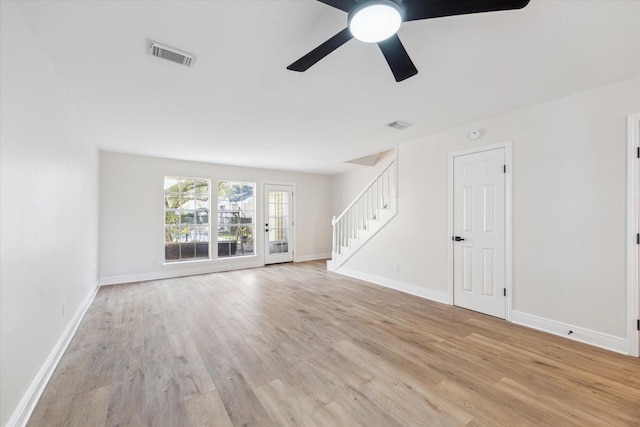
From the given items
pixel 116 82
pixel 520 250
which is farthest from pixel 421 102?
pixel 116 82

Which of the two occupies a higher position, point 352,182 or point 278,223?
point 352,182

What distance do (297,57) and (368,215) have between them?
4600 millimetres

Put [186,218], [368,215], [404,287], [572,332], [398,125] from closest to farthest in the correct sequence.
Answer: [572,332], [398,125], [404,287], [186,218], [368,215]

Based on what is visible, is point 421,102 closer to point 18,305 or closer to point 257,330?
point 257,330

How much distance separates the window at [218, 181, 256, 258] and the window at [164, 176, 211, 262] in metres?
0.33

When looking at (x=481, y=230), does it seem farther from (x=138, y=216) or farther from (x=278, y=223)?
(x=138, y=216)

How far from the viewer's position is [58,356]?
233cm

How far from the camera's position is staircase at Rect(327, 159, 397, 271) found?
4867mm

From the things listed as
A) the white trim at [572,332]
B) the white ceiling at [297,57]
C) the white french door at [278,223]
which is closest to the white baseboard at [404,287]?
the white trim at [572,332]

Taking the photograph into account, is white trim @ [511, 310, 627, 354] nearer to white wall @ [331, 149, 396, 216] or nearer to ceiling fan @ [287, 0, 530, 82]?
ceiling fan @ [287, 0, 530, 82]

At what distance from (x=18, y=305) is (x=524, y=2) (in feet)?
10.6

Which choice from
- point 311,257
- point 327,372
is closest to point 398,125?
point 327,372

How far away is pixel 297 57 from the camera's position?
2113 mm

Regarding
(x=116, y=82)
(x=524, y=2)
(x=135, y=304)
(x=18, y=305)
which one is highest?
(x=116, y=82)
